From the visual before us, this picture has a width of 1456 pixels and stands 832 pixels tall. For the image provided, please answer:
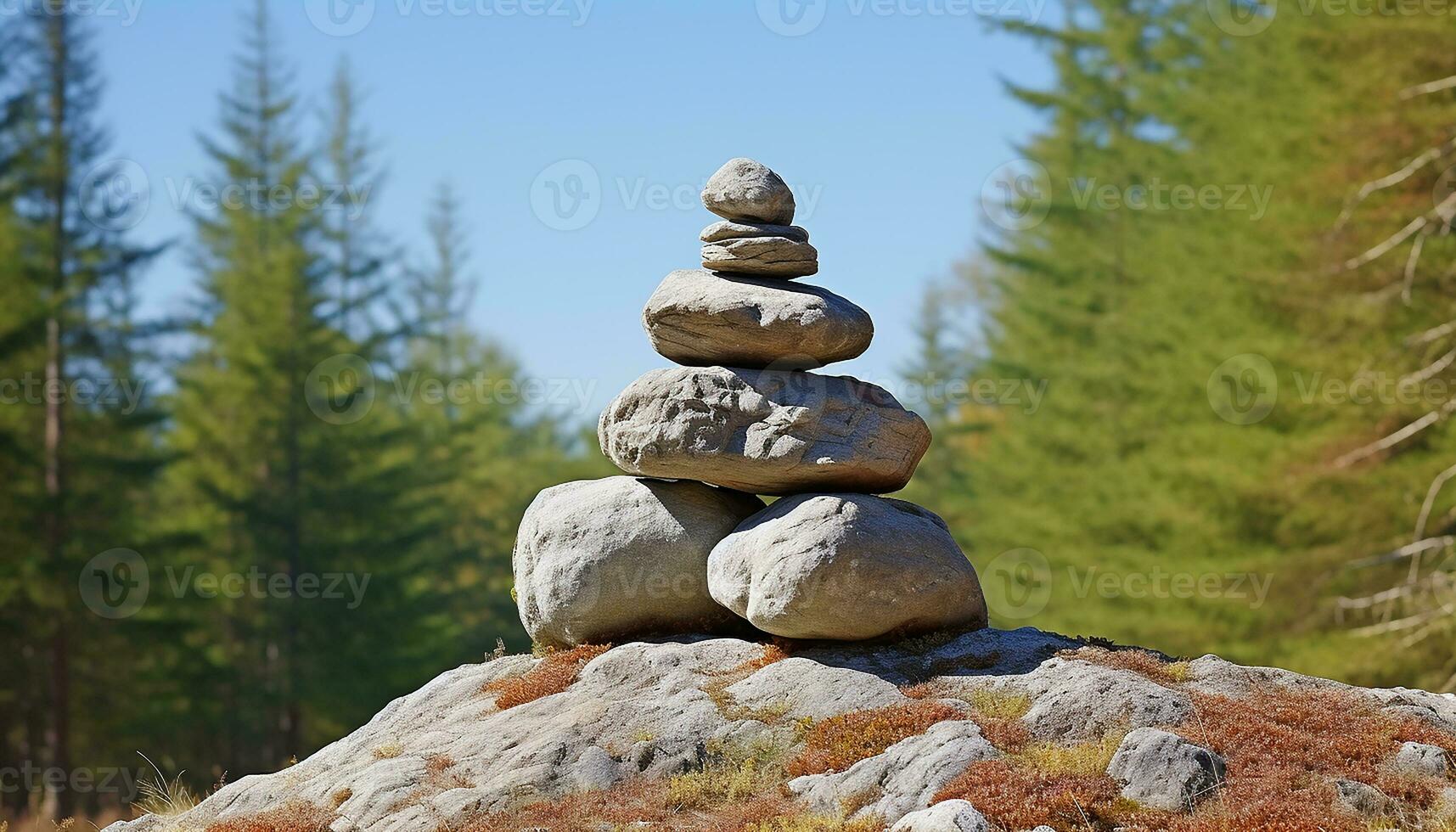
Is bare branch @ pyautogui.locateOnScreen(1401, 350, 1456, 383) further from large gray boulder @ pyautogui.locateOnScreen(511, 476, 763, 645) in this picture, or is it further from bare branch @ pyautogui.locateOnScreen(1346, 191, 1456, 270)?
large gray boulder @ pyautogui.locateOnScreen(511, 476, 763, 645)

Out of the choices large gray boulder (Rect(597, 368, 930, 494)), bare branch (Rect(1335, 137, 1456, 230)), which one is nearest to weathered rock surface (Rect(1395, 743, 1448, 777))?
large gray boulder (Rect(597, 368, 930, 494))

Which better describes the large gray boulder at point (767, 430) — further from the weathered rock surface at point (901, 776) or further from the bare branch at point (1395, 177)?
the bare branch at point (1395, 177)

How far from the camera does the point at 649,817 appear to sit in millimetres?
10977

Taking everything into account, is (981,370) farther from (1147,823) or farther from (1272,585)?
(1147,823)

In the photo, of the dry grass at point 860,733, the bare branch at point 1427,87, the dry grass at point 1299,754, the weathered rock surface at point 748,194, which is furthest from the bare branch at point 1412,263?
the dry grass at point 860,733

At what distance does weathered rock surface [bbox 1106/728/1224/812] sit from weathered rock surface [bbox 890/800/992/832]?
54.3 inches

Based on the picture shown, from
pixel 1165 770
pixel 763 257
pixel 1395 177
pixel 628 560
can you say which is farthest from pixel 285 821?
pixel 1395 177

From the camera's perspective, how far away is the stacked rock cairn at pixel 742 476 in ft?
43.1

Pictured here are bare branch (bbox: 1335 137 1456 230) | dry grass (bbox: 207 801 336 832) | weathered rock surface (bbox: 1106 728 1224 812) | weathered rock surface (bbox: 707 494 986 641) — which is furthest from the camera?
bare branch (bbox: 1335 137 1456 230)

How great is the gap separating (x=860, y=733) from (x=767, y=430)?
338cm

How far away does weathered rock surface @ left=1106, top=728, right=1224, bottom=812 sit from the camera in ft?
34.1

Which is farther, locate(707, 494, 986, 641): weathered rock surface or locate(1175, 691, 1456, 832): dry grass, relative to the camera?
locate(707, 494, 986, 641): weathered rock surface

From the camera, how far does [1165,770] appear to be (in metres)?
10.6

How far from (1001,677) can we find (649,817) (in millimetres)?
3655
